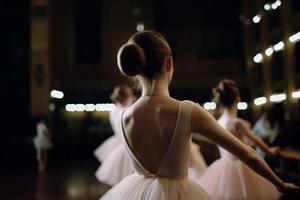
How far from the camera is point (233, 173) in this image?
3.43m

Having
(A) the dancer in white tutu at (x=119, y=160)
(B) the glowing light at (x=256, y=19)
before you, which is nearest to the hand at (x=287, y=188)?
(A) the dancer in white tutu at (x=119, y=160)

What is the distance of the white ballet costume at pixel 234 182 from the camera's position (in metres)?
3.19

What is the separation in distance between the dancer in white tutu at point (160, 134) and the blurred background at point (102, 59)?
1059 centimetres

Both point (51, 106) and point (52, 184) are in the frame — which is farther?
point (51, 106)

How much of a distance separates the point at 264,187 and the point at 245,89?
1513 centimetres

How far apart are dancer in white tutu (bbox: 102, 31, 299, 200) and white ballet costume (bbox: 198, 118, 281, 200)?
170 centimetres

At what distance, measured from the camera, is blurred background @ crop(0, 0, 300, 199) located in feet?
47.6

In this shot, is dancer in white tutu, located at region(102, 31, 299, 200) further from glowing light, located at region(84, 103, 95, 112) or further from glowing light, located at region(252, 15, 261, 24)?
glowing light, located at region(84, 103, 95, 112)

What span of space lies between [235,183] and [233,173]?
10cm

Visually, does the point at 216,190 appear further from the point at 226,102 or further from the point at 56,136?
the point at 56,136

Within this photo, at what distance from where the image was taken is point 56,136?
17.2m

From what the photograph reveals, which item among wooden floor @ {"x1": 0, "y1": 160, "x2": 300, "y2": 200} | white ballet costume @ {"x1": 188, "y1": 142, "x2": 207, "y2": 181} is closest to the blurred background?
wooden floor @ {"x1": 0, "y1": 160, "x2": 300, "y2": 200}

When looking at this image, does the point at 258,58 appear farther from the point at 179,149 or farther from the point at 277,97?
the point at 179,149

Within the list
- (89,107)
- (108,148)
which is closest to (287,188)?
(108,148)
